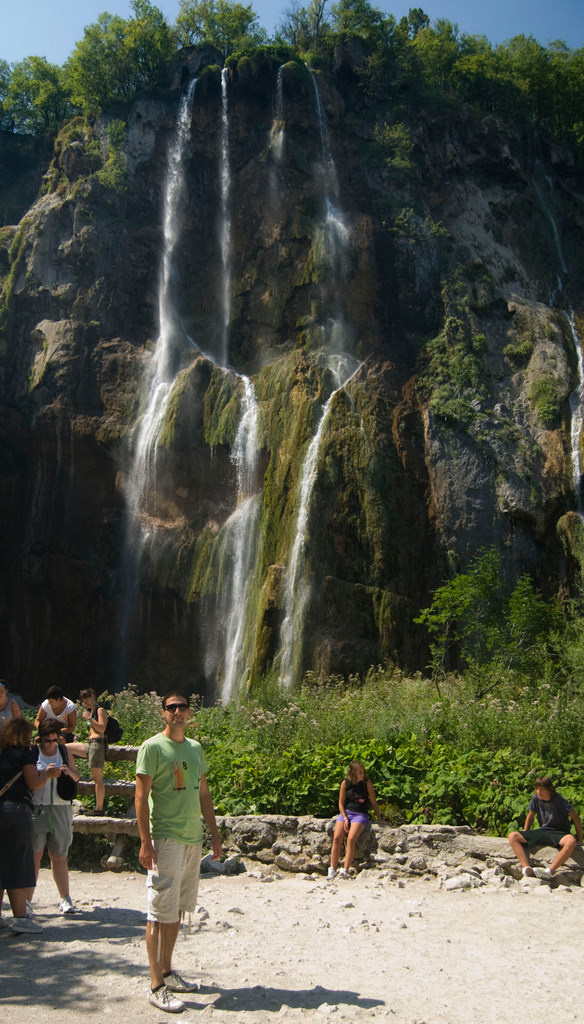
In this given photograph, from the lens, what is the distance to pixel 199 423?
84.3ft

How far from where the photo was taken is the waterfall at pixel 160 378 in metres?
25.3

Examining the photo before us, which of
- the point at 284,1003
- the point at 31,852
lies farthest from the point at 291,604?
the point at 284,1003

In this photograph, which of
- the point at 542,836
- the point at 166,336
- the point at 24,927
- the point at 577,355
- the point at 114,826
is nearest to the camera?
the point at 24,927

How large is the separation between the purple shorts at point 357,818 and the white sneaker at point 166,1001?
357 centimetres

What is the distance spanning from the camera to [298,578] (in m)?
21.4

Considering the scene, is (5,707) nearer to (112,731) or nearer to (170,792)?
(112,731)

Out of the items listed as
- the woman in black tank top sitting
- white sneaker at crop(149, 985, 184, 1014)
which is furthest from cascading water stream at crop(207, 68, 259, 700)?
white sneaker at crop(149, 985, 184, 1014)

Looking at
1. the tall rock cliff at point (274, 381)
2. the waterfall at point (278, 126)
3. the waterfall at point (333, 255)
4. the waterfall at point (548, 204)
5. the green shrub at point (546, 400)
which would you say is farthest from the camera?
the waterfall at point (278, 126)

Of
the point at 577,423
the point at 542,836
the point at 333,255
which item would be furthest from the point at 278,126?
the point at 542,836

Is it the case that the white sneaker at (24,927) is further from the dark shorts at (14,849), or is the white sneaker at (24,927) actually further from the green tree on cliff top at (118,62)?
the green tree on cliff top at (118,62)

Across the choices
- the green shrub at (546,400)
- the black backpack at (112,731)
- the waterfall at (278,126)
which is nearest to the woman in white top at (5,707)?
the black backpack at (112,731)

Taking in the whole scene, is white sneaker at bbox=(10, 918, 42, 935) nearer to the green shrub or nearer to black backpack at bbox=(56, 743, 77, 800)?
black backpack at bbox=(56, 743, 77, 800)

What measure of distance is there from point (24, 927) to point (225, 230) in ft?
90.0

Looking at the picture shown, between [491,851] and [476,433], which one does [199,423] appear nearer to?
[476,433]
